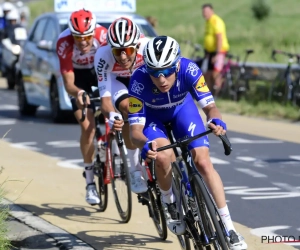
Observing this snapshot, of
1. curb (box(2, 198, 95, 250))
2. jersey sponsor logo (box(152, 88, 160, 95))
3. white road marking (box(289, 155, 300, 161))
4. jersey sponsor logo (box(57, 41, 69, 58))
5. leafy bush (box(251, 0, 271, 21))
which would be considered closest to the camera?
jersey sponsor logo (box(152, 88, 160, 95))

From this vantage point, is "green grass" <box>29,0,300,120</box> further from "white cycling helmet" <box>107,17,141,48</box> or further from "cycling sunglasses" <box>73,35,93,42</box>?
"white cycling helmet" <box>107,17,141,48</box>

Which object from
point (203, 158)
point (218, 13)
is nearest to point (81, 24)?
point (203, 158)

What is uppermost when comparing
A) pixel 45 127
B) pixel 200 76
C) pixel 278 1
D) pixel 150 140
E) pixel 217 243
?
pixel 200 76

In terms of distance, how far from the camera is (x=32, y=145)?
530 inches

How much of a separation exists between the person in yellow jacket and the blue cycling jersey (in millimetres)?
11729

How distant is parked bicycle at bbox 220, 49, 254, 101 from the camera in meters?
18.7

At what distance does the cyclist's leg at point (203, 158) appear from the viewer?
19.5 ft

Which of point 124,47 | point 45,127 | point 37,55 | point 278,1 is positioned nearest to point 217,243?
point 124,47

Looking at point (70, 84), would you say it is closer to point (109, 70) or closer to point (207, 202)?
point (109, 70)

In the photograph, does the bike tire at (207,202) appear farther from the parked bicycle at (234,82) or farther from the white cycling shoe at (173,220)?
the parked bicycle at (234,82)

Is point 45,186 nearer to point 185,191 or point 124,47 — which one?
point 124,47

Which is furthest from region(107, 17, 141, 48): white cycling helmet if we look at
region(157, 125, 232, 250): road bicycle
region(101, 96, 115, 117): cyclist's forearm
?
region(157, 125, 232, 250): road bicycle

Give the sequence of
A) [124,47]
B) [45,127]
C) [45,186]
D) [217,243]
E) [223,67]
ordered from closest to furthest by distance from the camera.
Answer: [217,243] → [124,47] → [45,186] → [45,127] → [223,67]

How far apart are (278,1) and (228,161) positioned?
210ft
